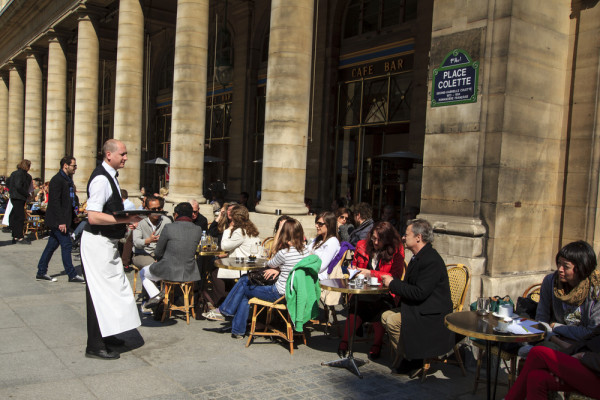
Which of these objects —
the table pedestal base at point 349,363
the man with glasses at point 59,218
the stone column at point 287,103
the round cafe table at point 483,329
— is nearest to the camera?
the round cafe table at point 483,329

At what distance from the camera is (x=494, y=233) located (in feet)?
21.4

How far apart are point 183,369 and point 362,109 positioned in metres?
11.5

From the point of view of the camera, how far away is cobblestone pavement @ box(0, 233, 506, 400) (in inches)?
174

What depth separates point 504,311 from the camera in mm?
4227

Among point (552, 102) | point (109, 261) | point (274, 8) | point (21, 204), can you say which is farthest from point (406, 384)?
point (21, 204)

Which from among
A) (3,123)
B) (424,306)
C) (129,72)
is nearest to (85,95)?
(129,72)

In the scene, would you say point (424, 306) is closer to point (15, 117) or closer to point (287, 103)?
point (287, 103)

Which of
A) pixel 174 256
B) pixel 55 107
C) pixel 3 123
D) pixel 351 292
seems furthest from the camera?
pixel 3 123

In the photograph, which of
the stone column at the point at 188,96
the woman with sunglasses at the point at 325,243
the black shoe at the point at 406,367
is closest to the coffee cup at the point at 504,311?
the black shoe at the point at 406,367

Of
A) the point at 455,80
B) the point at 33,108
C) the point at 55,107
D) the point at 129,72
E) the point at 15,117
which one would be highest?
Result: the point at 129,72

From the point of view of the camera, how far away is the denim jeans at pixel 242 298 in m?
5.99

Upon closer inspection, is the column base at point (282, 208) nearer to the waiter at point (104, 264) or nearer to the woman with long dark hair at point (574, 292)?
the waiter at point (104, 264)

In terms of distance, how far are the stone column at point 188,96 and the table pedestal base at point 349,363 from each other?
338 inches

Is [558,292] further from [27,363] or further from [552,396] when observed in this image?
[27,363]
